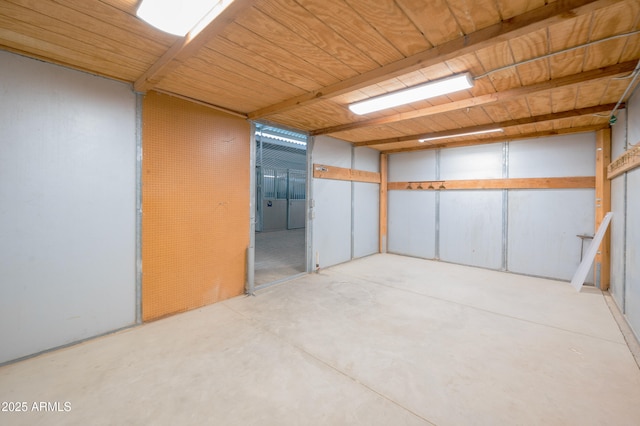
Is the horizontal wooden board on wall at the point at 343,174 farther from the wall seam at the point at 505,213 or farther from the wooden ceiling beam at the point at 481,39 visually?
the wall seam at the point at 505,213

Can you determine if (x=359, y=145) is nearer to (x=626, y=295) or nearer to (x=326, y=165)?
(x=326, y=165)

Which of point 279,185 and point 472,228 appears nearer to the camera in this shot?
point 472,228

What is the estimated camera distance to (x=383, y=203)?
238 inches

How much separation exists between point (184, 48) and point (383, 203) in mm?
4950

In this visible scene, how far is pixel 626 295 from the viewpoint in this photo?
9.09 ft

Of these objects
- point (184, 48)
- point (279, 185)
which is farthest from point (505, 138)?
point (279, 185)

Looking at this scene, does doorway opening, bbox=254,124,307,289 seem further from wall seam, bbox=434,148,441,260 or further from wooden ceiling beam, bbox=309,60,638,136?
wooden ceiling beam, bbox=309,60,638,136

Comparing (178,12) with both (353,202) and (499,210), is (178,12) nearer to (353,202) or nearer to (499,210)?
(353,202)

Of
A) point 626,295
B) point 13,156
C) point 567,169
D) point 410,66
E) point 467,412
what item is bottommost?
point 467,412

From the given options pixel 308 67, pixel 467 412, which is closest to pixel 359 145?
pixel 308 67

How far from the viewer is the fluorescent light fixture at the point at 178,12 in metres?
1.46

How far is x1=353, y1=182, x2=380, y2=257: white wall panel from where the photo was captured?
5383mm

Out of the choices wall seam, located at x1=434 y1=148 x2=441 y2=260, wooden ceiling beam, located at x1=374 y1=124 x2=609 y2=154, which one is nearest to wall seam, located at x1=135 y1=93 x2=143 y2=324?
wooden ceiling beam, located at x1=374 y1=124 x2=609 y2=154

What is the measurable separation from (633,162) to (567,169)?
6.02ft
